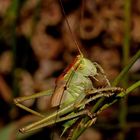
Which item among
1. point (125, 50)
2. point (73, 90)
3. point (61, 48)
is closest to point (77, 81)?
point (73, 90)

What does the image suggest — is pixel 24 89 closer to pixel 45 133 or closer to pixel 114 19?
pixel 45 133

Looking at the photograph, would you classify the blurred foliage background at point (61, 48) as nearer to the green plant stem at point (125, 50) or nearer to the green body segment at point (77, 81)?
the green plant stem at point (125, 50)

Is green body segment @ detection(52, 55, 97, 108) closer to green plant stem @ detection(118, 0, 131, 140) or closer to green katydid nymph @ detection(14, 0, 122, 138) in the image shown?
green katydid nymph @ detection(14, 0, 122, 138)

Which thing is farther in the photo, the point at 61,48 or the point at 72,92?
the point at 61,48

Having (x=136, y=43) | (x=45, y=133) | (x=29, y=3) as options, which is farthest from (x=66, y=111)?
(x=29, y=3)

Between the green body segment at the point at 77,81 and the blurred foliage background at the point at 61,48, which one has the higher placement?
the blurred foliage background at the point at 61,48

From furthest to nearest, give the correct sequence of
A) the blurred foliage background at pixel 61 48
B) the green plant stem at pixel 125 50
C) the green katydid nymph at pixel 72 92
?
the blurred foliage background at pixel 61 48, the green plant stem at pixel 125 50, the green katydid nymph at pixel 72 92

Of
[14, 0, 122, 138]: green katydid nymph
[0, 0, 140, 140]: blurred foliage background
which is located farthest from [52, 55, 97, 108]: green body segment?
[0, 0, 140, 140]: blurred foliage background

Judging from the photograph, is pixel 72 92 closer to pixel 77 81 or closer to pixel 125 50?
pixel 77 81

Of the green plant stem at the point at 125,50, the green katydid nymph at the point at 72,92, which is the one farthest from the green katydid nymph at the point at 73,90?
the green plant stem at the point at 125,50
